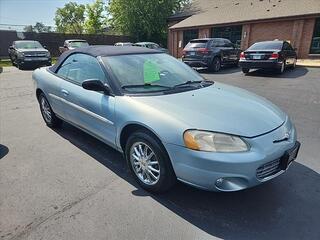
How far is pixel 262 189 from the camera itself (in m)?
3.00

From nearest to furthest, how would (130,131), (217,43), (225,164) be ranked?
(225,164), (130,131), (217,43)

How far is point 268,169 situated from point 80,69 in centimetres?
288

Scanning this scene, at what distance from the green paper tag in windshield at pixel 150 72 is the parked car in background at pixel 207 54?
954 cm

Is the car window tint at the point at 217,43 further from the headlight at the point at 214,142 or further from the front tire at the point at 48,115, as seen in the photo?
the headlight at the point at 214,142

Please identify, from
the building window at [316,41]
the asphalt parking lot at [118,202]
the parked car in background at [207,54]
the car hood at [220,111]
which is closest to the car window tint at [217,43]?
the parked car in background at [207,54]

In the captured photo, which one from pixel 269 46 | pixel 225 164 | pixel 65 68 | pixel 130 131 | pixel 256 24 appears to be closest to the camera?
pixel 225 164

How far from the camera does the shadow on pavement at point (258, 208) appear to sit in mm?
2383

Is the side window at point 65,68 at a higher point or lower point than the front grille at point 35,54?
higher

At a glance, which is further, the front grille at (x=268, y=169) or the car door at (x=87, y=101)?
the car door at (x=87, y=101)

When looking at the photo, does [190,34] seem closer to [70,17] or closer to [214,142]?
[214,142]

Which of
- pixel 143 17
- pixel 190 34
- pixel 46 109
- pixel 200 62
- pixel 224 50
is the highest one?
pixel 143 17

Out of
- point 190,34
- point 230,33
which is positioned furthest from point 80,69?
point 190,34

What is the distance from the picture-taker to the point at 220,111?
8.86ft

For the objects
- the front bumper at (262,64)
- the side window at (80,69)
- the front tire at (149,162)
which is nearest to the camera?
the front tire at (149,162)
